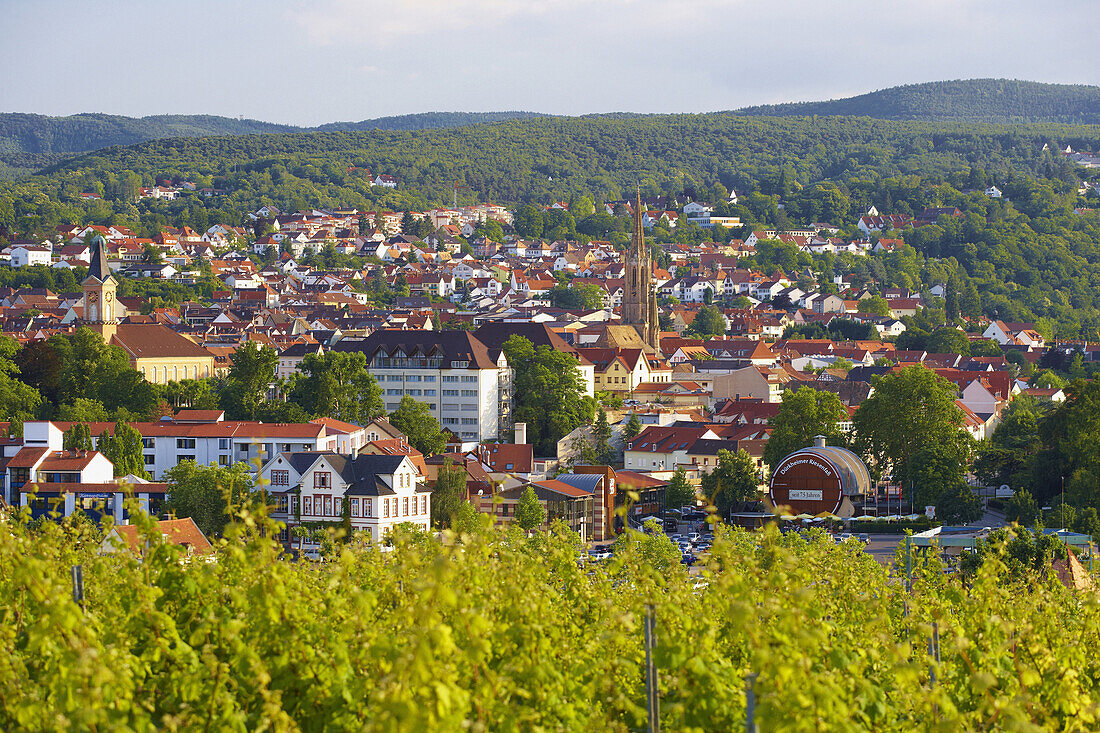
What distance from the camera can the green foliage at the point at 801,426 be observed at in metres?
57.0

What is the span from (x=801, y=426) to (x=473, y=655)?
162 ft

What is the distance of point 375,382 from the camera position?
6366 cm

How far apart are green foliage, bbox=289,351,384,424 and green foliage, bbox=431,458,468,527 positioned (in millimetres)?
14307

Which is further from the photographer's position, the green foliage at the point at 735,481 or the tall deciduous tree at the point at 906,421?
the tall deciduous tree at the point at 906,421

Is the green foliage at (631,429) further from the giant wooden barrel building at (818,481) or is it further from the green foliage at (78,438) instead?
the green foliage at (78,438)

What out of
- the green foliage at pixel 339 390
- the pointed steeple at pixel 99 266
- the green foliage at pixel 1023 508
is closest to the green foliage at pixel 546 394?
the green foliage at pixel 339 390

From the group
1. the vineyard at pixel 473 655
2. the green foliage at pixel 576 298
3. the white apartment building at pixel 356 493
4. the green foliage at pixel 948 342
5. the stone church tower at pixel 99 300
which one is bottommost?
the green foliage at pixel 948 342

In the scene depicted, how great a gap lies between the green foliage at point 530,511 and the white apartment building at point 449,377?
1803 cm

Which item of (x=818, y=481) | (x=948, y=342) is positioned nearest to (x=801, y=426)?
(x=818, y=481)

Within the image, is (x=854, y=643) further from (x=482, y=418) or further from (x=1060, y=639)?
(x=482, y=418)

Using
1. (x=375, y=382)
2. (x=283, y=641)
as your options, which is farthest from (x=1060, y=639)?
(x=375, y=382)

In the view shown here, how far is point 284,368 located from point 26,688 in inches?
2820

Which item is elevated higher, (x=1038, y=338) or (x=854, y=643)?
(x=854, y=643)

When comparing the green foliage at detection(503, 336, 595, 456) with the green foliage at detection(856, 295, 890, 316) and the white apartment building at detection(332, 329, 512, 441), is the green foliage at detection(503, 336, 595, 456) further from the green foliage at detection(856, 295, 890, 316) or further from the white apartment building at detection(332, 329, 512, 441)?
the green foliage at detection(856, 295, 890, 316)
